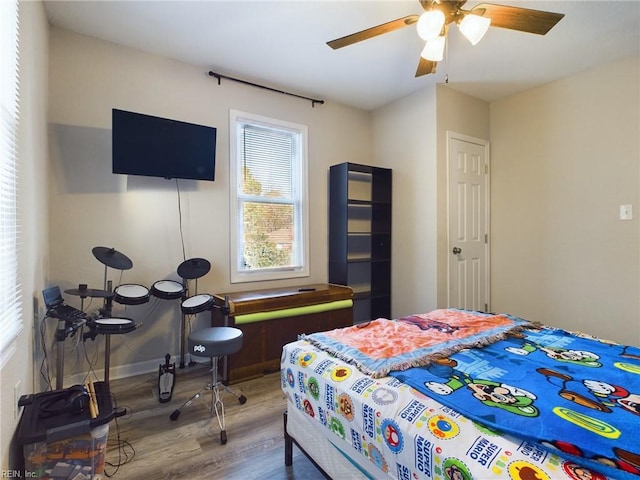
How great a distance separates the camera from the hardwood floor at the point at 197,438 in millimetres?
1723

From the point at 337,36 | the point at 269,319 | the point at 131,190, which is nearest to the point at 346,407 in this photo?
the point at 269,319

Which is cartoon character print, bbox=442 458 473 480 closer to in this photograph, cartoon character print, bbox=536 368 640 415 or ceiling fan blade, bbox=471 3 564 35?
cartoon character print, bbox=536 368 640 415

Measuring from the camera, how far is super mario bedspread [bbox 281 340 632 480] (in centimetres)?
88

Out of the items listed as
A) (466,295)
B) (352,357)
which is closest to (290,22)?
(352,357)

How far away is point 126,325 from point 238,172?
1859 mm

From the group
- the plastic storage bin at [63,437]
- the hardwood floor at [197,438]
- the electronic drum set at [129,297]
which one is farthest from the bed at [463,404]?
the electronic drum set at [129,297]

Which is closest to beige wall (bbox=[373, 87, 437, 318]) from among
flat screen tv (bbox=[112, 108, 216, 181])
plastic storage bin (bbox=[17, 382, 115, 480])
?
flat screen tv (bbox=[112, 108, 216, 181])

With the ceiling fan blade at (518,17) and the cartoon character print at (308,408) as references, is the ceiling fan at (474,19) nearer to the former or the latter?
the ceiling fan blade at (518,17)

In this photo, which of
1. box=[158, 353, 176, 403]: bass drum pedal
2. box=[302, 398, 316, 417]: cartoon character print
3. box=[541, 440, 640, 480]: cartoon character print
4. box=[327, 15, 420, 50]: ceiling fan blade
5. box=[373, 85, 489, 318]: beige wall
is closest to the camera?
box=[541, 440, 640, 480]: cartoon character print

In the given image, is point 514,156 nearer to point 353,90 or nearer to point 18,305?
point 353,90

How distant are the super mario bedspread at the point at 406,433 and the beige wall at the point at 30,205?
118cm

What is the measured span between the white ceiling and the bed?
2243 mm

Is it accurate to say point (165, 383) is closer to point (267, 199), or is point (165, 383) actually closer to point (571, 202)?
point (267, 199)

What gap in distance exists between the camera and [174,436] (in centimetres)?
202
